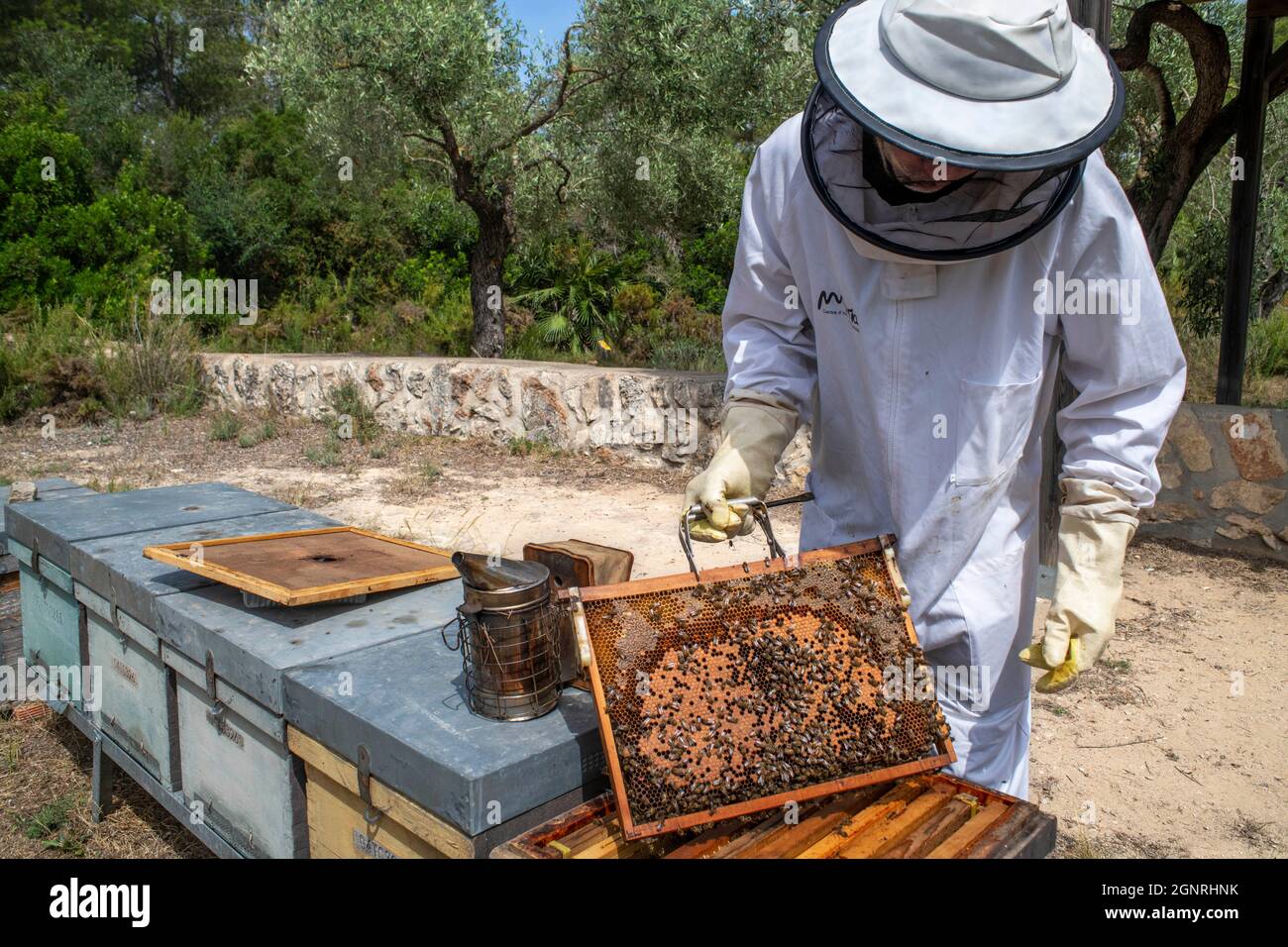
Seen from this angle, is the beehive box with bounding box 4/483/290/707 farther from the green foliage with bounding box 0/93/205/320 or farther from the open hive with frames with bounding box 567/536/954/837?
the green foliage with bounding box 0/93/205/320

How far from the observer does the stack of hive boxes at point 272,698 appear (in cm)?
153

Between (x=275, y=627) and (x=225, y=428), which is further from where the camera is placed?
(x=225, y=428)

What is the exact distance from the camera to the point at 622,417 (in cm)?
716

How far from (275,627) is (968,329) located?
151 centimetres

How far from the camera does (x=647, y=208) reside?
10367 millimetres

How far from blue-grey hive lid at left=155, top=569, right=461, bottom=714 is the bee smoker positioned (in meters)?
0.39

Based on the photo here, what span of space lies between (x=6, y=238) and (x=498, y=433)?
791 cm

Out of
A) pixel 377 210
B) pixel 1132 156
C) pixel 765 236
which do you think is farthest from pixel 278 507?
pixel 377 210

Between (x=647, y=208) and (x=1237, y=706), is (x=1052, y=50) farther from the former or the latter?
(x=647, y=208)

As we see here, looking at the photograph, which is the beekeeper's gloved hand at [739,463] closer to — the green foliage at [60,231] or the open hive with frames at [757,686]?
the open hive with frames at [757,686]

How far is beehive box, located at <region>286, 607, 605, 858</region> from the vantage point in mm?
1453

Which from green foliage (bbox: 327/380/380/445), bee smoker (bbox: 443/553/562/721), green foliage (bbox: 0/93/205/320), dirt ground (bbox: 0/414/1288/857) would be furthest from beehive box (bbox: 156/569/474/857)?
green foliage (bbox: 0/93/205/320)

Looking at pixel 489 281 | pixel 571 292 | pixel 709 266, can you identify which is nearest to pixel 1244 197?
pixel 489 281

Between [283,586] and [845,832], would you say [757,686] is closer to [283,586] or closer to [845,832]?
[845,832]
